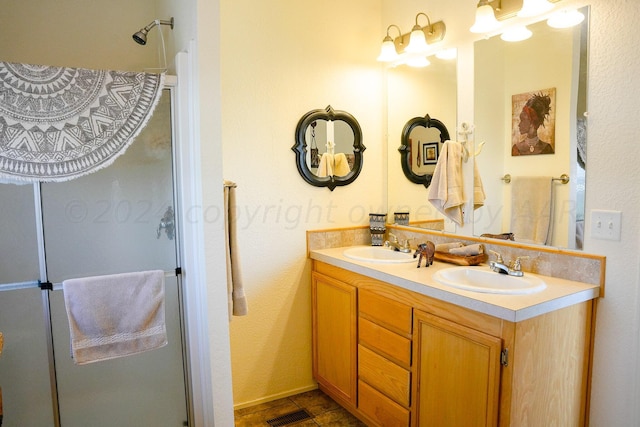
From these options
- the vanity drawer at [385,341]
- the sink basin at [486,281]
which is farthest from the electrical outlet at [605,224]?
the vanity drawer at [385,341]

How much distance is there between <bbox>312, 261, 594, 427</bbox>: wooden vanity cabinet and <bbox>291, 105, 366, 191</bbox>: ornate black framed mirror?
0.65m

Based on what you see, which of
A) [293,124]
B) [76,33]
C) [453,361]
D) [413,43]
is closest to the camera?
[453,361]

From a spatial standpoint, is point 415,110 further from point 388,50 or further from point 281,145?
point 281,145

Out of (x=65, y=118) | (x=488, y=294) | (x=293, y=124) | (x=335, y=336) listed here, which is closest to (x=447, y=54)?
(x=293, y=124)

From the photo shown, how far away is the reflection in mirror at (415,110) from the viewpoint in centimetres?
248

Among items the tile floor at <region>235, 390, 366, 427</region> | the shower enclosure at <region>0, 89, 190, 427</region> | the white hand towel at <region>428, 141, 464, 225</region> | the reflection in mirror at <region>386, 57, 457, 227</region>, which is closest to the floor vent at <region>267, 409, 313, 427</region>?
the tile floor at <region>235, 390, 366, 427</region>

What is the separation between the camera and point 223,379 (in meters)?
1.91

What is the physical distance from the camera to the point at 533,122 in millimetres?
2027

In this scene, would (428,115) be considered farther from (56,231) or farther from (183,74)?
(56,231)

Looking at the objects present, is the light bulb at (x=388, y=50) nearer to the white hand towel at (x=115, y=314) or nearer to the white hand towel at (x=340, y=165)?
the white hand towel at (x=340, y=165)

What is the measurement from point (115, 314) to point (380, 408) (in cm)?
137

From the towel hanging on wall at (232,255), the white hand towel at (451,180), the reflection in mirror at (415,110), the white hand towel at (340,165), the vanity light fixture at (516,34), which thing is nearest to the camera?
the towel hanging on wall at (232,255)

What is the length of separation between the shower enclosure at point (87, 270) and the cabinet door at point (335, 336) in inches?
35.4

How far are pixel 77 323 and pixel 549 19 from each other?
247cm
